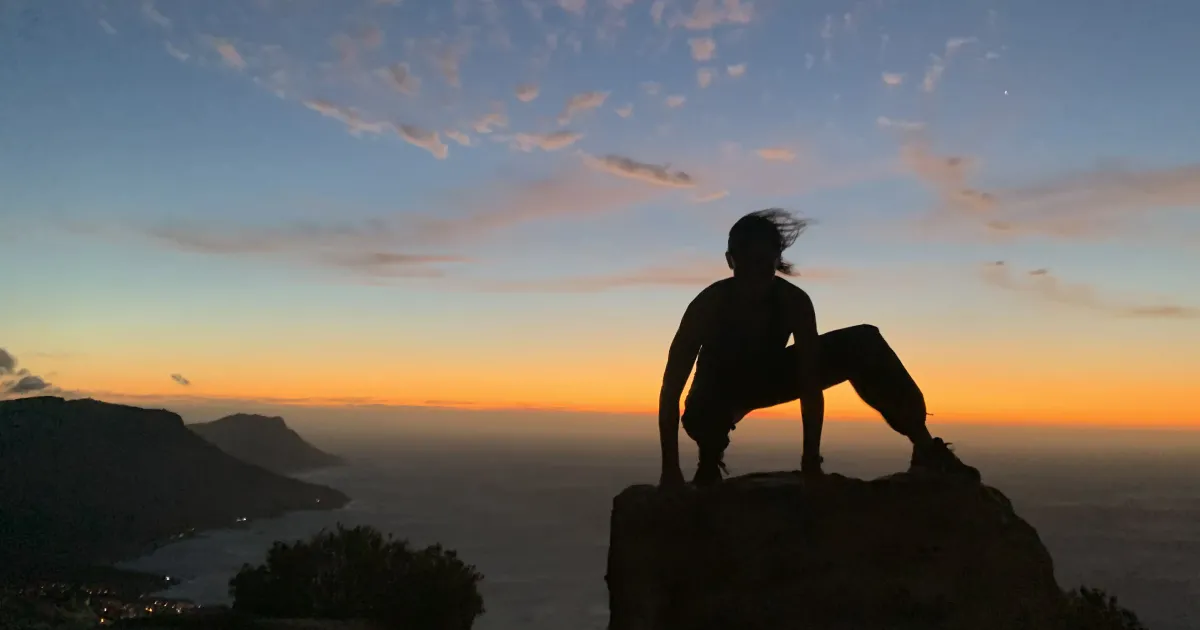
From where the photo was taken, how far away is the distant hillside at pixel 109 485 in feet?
334

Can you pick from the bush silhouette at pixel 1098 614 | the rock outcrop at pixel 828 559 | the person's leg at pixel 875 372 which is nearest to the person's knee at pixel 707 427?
the rock outcrop at pixel 828 559

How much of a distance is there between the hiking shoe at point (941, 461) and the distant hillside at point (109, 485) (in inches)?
3942

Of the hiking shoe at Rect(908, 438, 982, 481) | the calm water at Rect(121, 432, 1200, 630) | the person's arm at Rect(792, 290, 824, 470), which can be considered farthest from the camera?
the calm water at Rect(121, 432, 1200, 630)

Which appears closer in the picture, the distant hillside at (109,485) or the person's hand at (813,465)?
the person's hand at (813,465)

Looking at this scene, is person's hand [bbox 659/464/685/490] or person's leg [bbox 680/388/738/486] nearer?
person's hand [bbox 659/464/685/490]

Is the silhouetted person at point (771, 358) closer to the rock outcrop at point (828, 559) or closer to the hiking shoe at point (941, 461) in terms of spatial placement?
the hiking shoe at point (941, 461)

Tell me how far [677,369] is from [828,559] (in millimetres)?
1523

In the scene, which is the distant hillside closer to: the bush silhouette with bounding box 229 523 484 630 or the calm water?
the calm water

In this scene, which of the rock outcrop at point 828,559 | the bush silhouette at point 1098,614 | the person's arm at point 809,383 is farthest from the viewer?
the bush silhouette at point 1098,614

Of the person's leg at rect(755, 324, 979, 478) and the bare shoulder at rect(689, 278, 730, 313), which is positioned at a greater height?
the bare shoulder at rect(689, 278, 730, 313)

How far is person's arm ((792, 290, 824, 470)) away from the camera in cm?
498

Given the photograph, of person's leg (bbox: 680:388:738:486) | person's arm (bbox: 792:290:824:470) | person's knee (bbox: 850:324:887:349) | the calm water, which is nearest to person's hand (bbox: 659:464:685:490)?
person's leg (bbox: 680:388:738:486)

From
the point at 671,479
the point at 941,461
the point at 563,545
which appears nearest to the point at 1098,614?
the point at 941,461

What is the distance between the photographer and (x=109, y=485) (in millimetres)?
126688
